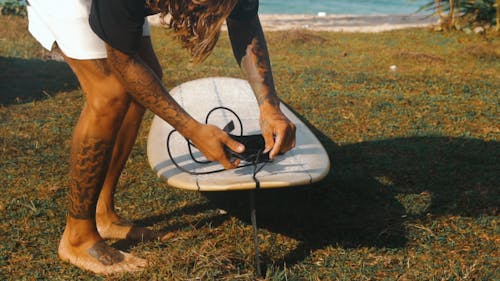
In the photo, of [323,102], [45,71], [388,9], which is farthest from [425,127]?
[388,9]

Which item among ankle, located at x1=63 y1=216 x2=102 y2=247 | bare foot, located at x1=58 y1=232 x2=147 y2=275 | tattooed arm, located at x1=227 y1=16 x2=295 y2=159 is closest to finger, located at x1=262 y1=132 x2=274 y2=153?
tattooed arm, located at x1=227 y1=16 x2=295 y2=159

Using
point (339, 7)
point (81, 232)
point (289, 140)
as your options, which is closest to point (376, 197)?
point (289, 140)

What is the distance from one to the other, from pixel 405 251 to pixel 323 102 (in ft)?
9.44

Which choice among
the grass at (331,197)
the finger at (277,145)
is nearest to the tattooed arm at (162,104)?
the finger at (277,145)

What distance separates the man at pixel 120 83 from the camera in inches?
92.8

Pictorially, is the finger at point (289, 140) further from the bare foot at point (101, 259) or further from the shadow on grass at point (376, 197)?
the bare foot at point (101, 259)

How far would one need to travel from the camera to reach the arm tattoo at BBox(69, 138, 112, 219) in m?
2.75

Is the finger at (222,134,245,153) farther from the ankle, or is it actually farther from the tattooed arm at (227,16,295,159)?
the ankle

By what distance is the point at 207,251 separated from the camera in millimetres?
2936

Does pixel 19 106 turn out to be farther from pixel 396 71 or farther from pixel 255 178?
pixel 396 71

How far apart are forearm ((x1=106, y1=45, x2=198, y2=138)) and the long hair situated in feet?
0.71

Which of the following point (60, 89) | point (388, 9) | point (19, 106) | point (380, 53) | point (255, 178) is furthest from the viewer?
point (388, 9)

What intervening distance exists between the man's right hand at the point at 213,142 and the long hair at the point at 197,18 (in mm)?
326

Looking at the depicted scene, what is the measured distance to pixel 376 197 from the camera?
3629mm
